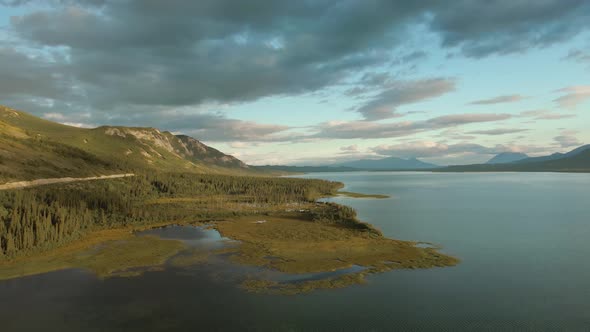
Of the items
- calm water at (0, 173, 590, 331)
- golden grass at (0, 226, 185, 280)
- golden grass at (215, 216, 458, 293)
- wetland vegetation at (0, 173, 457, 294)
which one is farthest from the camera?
wetland vegetation at (0, 173, 457, 294)

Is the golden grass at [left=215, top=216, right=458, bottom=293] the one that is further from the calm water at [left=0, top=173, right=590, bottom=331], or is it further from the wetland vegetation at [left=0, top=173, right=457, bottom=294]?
the calm water at [left=0, top=173, right=590, bottom=331]

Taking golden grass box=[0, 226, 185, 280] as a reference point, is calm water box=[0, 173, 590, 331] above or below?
above

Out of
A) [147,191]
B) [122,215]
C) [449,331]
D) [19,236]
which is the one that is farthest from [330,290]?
[147,191]

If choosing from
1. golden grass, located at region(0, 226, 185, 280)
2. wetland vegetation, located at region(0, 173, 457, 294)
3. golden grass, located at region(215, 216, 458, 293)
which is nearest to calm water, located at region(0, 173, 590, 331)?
golden grass, located at region(215, 216, 458, 293)

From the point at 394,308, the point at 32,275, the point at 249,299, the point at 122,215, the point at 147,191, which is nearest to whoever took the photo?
the point at 394,308

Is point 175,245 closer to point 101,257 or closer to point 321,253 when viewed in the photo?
point 101,257

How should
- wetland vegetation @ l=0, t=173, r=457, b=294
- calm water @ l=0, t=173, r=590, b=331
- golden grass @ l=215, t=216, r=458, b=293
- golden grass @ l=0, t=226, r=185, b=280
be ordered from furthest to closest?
1. wetland vegetation @ l=0, t=173, r=457, b=294
2. golden grass @ l=0, t=226, r=185, b=280
3. golden grass @ l=215, t=216, r=458, b=293
4. calm water @ l=0, t=173, r=590, b=331

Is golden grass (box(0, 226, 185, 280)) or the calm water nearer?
the calm water

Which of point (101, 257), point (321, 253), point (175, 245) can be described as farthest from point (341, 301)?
point (101, 257)

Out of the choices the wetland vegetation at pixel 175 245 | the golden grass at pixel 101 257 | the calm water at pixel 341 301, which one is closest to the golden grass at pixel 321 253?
the wetland vegetation at pixel 175 245

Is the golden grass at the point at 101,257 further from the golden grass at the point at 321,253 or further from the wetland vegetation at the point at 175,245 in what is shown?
the golden grass at the point at 321,253

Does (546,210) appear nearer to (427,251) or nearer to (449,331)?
(427,251)
